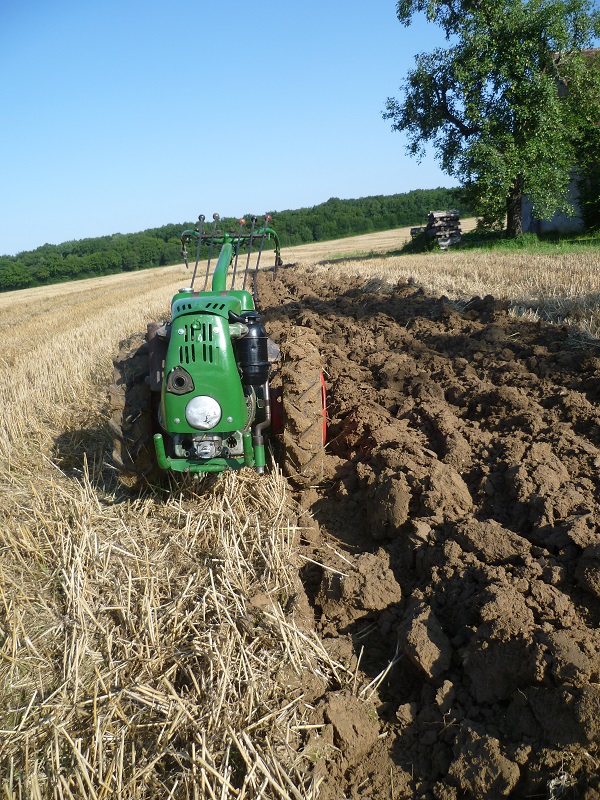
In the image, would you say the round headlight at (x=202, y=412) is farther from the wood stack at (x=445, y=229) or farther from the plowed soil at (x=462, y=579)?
the wood stack at (x=445, y=229)

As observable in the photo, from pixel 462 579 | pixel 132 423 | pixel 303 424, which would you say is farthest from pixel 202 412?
pixel 462 579

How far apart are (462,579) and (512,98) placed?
2080cm

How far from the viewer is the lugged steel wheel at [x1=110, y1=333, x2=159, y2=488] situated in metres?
4.05

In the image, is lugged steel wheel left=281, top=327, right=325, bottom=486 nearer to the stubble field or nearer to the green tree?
the stubble field

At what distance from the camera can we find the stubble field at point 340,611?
245 centimetres

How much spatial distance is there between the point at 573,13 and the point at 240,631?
23.7 meters

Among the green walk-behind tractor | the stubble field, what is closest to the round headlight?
the green walk-behind tractor

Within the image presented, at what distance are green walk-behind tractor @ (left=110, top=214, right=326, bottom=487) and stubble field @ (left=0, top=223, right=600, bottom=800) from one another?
344mm

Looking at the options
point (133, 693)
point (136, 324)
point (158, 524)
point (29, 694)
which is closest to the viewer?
point (133, 693)

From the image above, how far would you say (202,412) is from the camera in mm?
3670

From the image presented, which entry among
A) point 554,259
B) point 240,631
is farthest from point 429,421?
point 554,259

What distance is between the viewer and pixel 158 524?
4.16m

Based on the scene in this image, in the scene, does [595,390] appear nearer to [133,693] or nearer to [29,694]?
[133,693]

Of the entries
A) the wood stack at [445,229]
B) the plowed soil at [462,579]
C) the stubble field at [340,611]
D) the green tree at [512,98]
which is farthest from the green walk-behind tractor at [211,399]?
the wood stack at [445,229]
